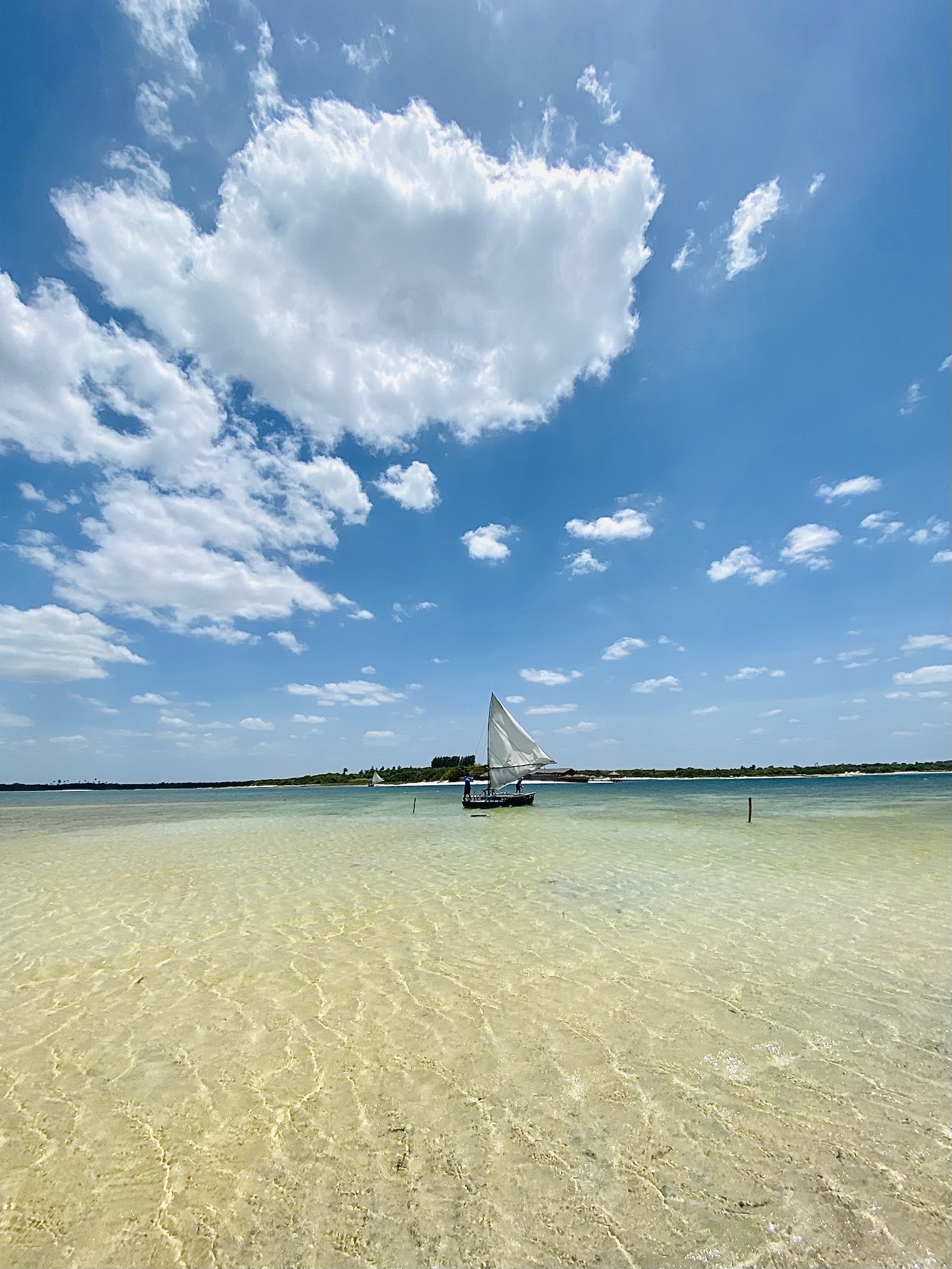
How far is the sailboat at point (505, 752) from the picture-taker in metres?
48.8

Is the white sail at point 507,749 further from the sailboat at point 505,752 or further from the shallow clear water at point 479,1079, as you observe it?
the shallow clear water at point 479,1079

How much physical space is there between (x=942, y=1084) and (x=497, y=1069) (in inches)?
195

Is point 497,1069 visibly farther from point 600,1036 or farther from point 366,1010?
point 366,1010

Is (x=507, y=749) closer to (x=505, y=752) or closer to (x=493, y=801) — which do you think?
(x=505, y=752)

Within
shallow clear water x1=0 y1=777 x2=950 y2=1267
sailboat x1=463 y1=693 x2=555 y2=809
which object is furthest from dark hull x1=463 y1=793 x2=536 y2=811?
shallow clear water x1=0 y1=777 x2=950 y2=1267

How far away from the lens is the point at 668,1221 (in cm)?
431

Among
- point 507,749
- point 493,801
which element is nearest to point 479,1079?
point 507,749

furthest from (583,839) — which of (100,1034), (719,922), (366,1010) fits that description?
(100,1034)

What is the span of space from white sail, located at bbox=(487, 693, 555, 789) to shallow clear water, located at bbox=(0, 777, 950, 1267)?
110 feet

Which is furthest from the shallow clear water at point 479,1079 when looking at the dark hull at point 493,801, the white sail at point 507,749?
the dark hull at point 493,801

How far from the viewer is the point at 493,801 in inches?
2079

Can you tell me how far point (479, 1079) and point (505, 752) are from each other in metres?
44.0

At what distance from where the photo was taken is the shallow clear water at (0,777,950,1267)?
4.25m

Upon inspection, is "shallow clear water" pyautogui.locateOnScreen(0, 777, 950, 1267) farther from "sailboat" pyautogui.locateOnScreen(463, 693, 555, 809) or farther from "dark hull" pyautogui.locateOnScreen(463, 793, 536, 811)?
"dark hull" pyautogui.locateOnScreen(463, 793, 536, 811)
